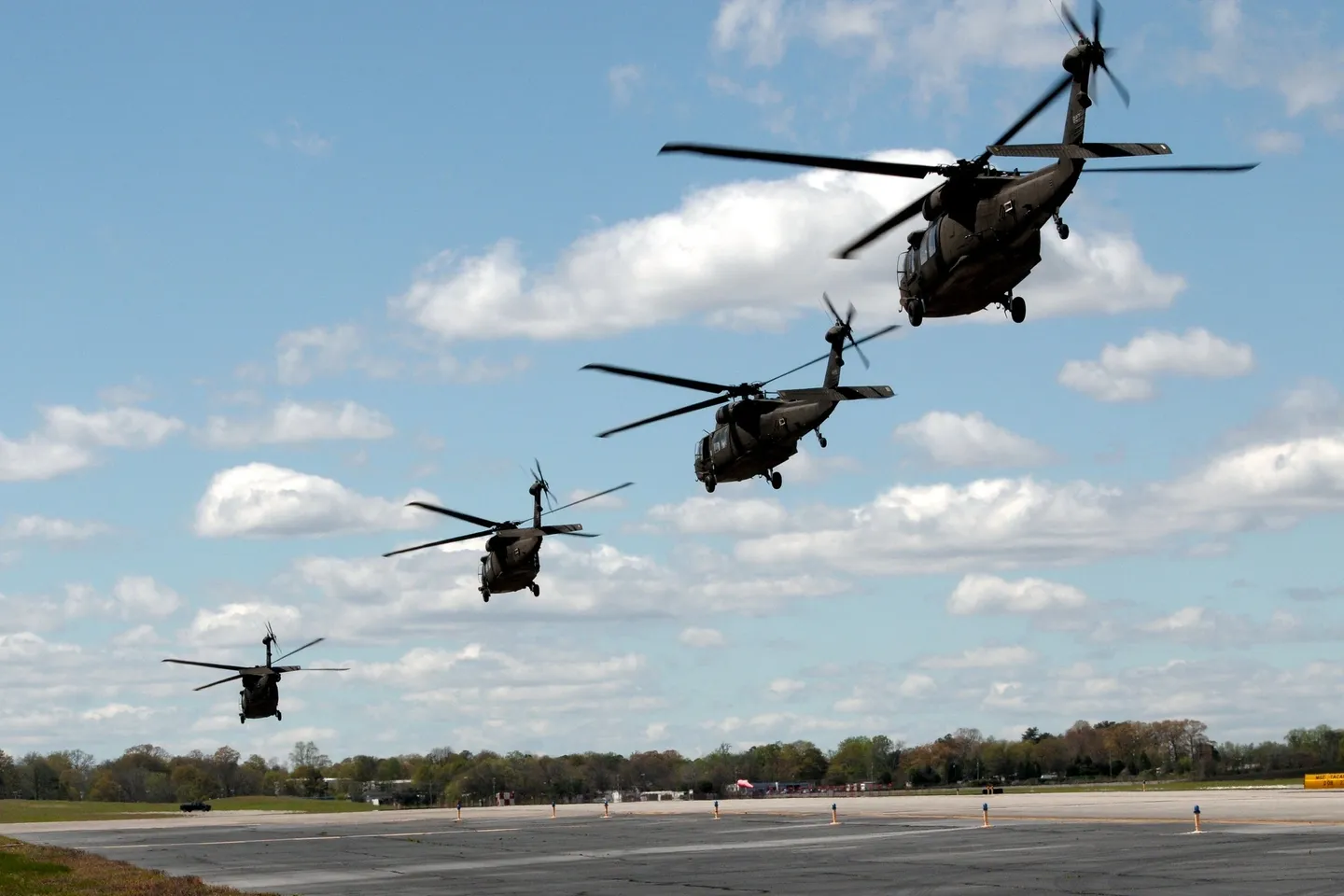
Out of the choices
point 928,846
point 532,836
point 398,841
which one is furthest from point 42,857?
point 928,846

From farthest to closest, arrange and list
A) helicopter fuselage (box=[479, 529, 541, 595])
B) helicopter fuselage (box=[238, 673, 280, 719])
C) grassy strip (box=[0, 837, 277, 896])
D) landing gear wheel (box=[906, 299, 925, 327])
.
Answer: helicopter fuselage (box=[238, 673, 280, 719])
helicopter fuselage (box=[479, 529, 541, 595])
grassy strip (box=[0, 837, 277, 896])
landing gear wheel (box=[906, 299, 925, 327])

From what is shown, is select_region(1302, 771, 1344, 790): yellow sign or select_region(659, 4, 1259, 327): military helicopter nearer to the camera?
select_region(659, 4, 1259, 327): military helicopter

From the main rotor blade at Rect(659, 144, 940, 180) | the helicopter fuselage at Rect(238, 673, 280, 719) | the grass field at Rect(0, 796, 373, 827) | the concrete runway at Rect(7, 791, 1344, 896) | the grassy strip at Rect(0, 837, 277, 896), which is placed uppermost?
the main rotor blade at Rect(659, 144, 940, 180)

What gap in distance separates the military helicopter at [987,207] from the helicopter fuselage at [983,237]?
21 millimetres

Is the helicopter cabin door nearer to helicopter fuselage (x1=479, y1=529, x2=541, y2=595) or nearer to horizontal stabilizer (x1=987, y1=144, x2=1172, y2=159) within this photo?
helicopter fuselage (x1=479, y1=529, x2=541, y2=595)

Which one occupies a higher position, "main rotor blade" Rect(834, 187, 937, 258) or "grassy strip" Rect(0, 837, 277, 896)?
"main rotor blade" Rect(834, 187, 937, 258)

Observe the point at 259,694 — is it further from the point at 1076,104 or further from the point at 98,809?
the point at 98,809

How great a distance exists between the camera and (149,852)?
69.8 m

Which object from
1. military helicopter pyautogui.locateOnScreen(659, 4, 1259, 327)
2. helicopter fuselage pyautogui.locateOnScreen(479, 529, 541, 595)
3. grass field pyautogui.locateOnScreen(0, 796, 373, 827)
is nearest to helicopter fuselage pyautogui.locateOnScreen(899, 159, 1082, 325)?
military helicopter pyautogui.locateOnScreen(659, 4, 1259, 327)

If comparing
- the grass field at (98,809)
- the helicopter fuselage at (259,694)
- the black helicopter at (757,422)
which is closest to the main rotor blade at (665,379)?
the black helicopter at (757,422)

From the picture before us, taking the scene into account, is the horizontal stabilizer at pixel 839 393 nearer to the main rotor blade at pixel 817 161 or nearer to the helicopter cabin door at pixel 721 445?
the helicopter cabin door at pixel 721 445

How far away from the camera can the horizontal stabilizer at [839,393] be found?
47.0 metres

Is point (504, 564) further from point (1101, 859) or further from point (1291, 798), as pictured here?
point (1291, 798)

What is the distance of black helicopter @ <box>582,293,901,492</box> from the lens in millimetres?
47781
